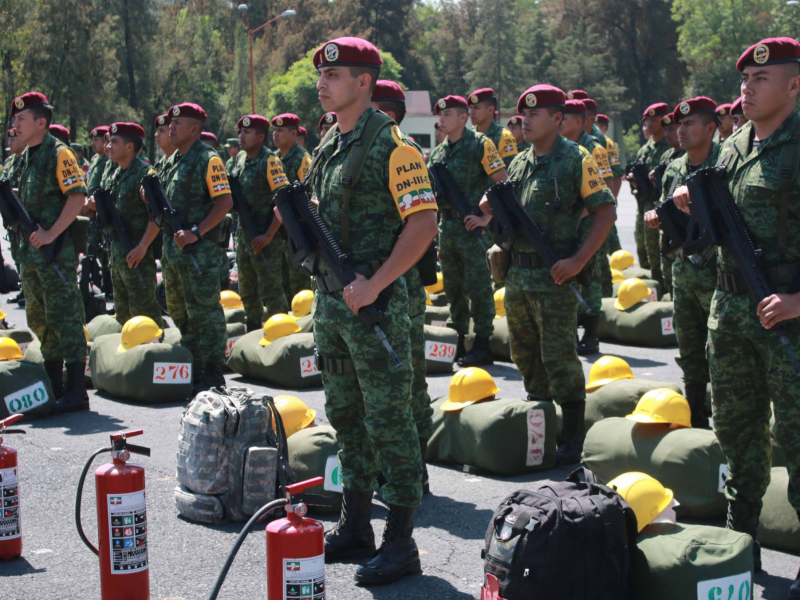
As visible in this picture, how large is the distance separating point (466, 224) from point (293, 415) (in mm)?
3380

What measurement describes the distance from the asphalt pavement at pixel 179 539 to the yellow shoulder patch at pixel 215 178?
210 cm

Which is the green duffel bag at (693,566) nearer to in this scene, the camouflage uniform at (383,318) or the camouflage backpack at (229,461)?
the camouflage uniform at (383,318)

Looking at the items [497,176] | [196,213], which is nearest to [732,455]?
[497,176]

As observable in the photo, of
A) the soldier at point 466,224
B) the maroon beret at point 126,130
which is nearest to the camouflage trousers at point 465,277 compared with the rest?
the soldier at point 466,224

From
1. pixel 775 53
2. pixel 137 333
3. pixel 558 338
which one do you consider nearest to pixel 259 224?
pixel 137 333

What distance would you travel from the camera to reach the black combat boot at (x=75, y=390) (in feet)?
23.8

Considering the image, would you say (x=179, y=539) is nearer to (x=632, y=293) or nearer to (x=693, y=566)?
(x=693, y=566)

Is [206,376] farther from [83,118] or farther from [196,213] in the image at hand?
[83,118]

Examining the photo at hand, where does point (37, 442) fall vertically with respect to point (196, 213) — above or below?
below

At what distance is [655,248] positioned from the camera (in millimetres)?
11281

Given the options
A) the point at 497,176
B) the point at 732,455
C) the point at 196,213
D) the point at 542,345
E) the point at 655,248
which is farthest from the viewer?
the point at 655,248

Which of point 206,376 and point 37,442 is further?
point 206,376

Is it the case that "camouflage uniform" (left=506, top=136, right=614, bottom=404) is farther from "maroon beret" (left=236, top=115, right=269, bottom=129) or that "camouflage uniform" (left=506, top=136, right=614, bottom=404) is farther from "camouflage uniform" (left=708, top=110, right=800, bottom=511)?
"maroon beret" (left=236, top=115, right=269, bottom=129)

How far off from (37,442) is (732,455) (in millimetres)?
4643
